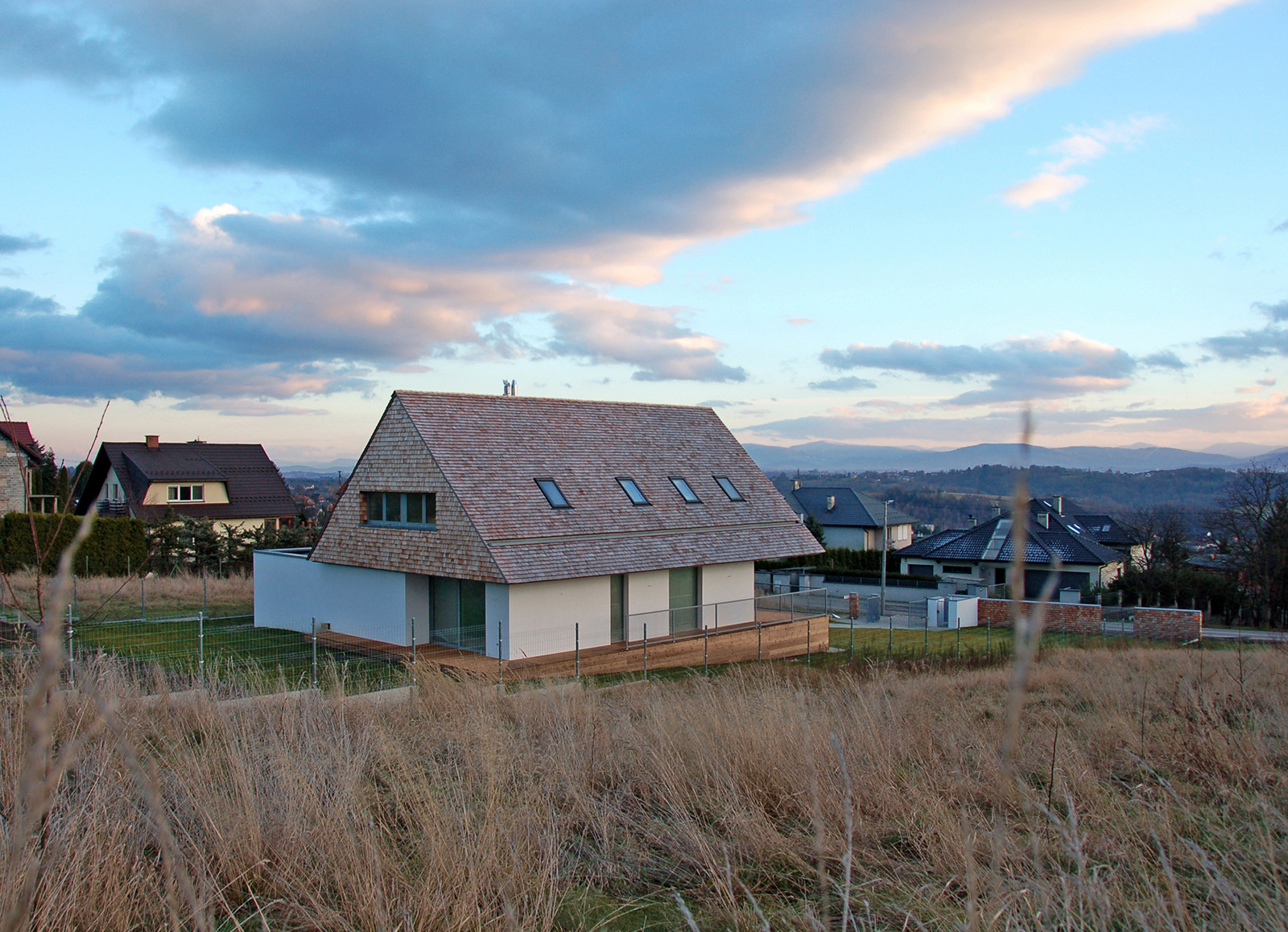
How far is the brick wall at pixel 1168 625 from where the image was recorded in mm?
29484

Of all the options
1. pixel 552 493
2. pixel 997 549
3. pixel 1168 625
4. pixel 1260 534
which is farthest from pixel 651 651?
pixel 1260 534

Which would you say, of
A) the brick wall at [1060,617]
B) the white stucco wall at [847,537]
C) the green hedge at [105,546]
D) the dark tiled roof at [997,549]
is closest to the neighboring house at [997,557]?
the dark tiled roof at [997,549]

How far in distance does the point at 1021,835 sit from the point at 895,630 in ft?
89.8

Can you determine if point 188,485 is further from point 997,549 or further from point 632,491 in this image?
point 997,549

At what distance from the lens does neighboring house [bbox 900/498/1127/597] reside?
43.5 m

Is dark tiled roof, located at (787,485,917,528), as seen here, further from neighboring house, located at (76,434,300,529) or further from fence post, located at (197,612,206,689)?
fence post, located at (197,612,206,689)

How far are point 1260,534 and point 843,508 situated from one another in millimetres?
30136

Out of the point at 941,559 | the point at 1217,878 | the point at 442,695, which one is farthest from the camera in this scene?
the point at 941,559

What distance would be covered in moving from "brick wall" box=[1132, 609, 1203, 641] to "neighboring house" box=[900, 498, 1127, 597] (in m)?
9.58

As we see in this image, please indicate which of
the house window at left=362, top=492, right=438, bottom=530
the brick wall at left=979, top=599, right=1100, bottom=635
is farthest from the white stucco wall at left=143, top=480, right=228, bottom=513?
the brick wall at left=979, top=599, right=1100, bottom=635

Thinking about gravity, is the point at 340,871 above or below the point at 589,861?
above

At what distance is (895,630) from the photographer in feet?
99.9

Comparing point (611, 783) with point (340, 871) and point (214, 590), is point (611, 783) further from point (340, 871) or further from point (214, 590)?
point (214, 590)

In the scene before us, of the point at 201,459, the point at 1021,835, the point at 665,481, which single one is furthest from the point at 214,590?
the point at 1021,835
